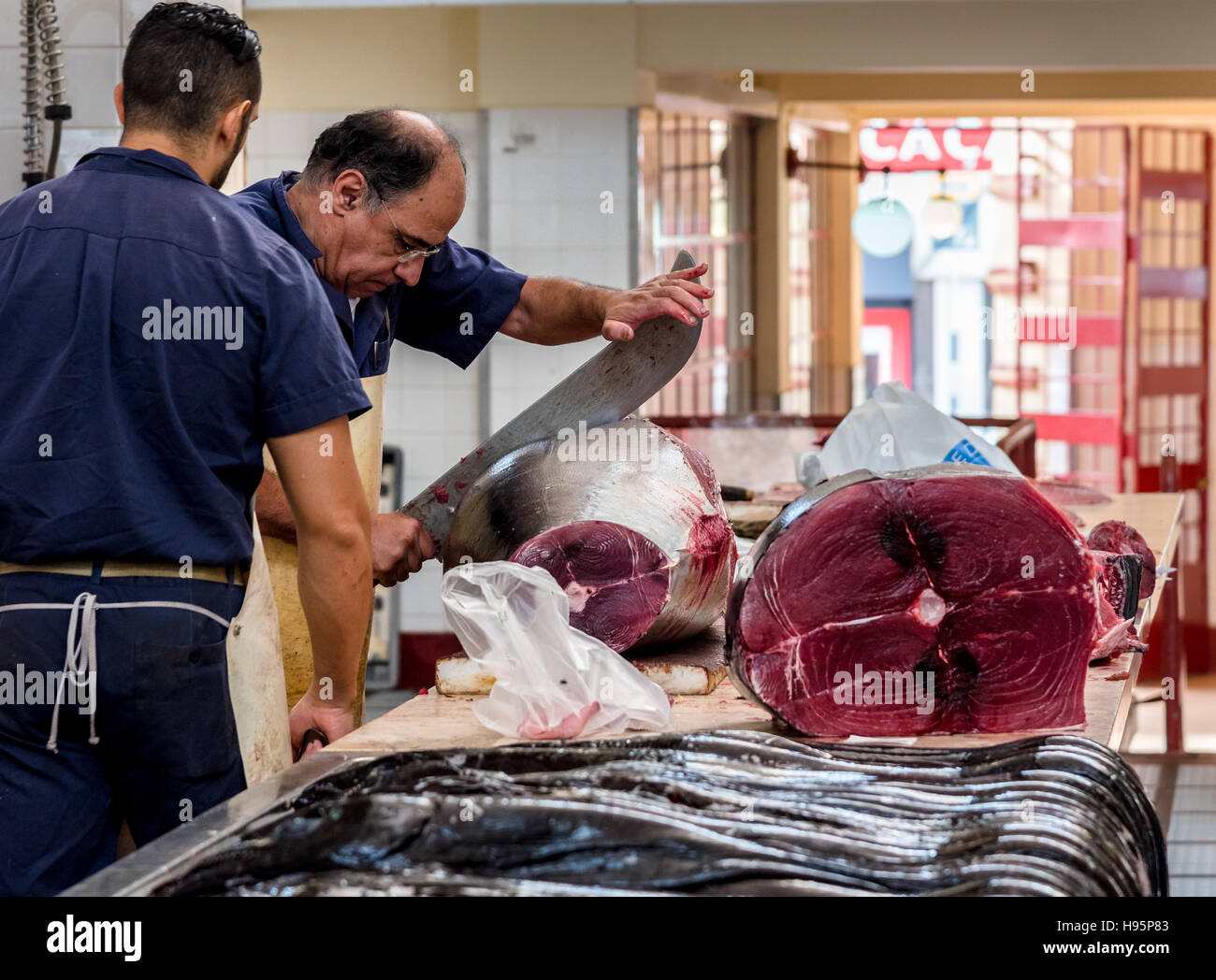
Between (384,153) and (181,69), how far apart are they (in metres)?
0.44

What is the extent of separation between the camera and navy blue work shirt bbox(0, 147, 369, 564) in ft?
5.83

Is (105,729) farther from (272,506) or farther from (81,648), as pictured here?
(272,506)

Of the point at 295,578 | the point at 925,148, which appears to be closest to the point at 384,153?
the point at 295,578

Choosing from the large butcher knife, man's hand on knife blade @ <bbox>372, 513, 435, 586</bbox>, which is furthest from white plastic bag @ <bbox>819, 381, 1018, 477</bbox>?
man's hand on knife blade @ <bbox>372, 513, 435, 586</bbox>

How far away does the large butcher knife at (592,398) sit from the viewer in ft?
7.81

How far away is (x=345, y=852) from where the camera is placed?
125cm

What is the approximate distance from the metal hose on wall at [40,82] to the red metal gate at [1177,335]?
29.4 feet

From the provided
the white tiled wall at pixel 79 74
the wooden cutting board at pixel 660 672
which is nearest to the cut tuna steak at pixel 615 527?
the wooden cutting board at pixel 660 672

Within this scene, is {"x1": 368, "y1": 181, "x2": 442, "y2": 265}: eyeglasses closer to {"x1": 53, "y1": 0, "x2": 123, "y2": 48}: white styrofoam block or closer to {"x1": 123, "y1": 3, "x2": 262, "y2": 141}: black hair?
{"x1": 123, "y1": 3, "x2": 262, "y2": 141}: black hair

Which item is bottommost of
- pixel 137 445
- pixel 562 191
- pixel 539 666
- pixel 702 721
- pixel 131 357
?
pixel 702 721

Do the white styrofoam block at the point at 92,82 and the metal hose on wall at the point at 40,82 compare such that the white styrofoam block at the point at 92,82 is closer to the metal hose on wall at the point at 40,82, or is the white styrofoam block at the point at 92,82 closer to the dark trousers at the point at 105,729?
the metal hose on wall at the point at 40,82

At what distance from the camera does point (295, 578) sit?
8.77 ft
